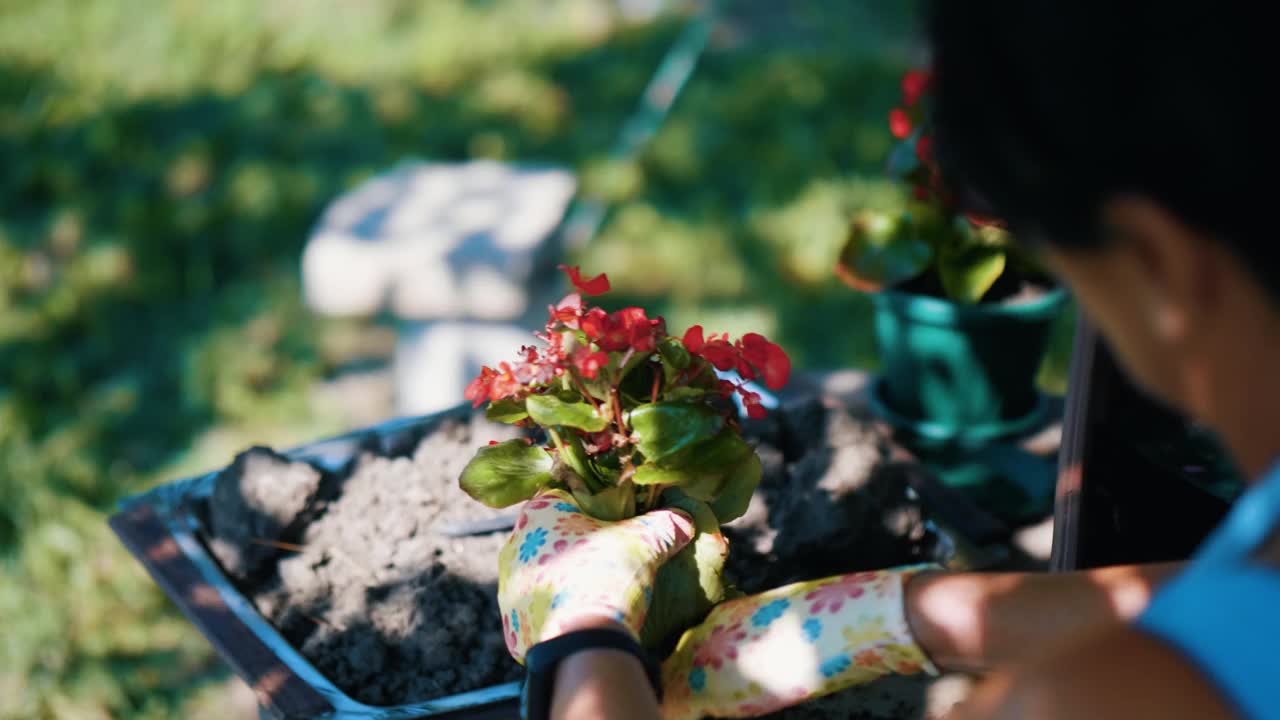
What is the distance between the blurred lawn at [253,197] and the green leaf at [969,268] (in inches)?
42.4

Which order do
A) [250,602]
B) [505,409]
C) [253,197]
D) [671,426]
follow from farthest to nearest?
[253,197], [250,602], [505,409], [671,426]

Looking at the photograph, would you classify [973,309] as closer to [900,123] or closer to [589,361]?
[900,123]

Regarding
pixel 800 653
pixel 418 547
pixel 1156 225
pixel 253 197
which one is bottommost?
pixel 253 197

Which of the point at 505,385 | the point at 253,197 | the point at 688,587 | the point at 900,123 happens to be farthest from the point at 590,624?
the point at 253,197

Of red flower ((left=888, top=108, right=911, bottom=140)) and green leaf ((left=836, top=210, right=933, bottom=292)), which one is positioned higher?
red flower ((left=888, top=108, right=911, bottom=140))

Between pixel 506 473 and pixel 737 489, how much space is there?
24 cm

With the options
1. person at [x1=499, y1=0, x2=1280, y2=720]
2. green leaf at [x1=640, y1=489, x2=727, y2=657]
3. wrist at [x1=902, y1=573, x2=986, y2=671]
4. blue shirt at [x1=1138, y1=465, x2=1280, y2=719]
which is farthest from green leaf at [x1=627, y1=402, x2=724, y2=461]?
blue shirt at [x1=1138, y1=465, x2=1280, y2=719]

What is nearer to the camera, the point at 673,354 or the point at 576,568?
the point at 576,568

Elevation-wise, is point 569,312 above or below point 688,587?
above

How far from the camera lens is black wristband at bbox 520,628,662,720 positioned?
3.49 feet

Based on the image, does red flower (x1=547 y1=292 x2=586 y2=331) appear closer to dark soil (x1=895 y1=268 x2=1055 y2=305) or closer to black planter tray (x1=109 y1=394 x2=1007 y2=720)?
black planter tray (x1=109 y1=394 x2=1007 y2=720)

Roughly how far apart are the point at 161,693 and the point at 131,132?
8.36 feet

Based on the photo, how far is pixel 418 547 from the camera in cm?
153

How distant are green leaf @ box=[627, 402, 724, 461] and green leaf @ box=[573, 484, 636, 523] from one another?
0.07 metres
